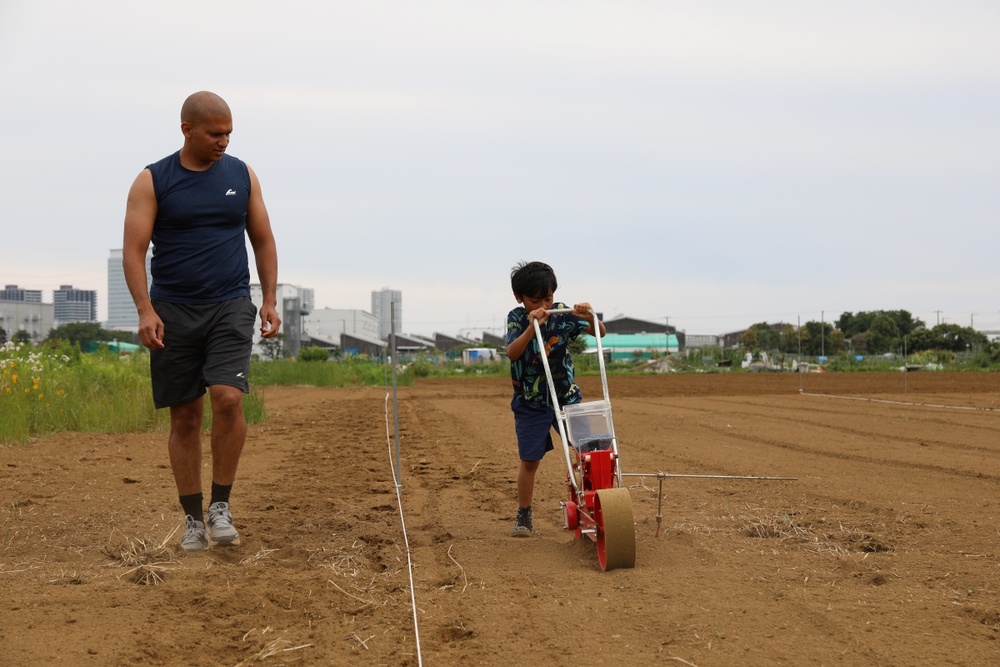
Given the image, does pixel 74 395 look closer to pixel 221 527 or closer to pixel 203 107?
pixel 221 527

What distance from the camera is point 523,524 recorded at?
5.52 metres

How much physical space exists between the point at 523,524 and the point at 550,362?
0.87 m

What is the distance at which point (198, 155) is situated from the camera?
4988 millimetres

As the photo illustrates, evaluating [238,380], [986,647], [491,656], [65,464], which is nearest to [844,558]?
[986,647]

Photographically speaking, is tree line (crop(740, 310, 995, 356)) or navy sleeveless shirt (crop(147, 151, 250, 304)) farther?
tree line (crop(740, 310, 995, 356))

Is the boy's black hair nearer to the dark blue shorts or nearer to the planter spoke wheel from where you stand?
the dark blue shorts

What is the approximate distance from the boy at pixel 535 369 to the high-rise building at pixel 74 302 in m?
159

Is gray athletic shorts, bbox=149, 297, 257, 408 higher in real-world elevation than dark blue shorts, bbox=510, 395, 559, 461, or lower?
higher

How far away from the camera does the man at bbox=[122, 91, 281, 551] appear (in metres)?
4.91

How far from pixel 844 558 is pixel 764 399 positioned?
18501 mm

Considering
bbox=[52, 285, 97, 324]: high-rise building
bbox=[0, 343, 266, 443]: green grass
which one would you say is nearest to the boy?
bbox=[0, 343, 266, 443]: green grass

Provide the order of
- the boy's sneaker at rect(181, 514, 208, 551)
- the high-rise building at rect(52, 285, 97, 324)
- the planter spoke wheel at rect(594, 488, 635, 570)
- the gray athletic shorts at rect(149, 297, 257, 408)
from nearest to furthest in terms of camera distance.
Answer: the planter spoke wheel at rect(594, 488, 635, 570) → the boy's sneaker at rect(181, 514, 208, 551) → the gray athletic shorts at rect(149, 297, 257, 408) → the high-rise building at rect(52, 285, 97, 324)

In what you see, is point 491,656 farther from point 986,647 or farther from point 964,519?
point 964,519

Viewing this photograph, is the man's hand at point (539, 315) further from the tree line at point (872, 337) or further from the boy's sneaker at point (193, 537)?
the tree line at point (872, 337)
